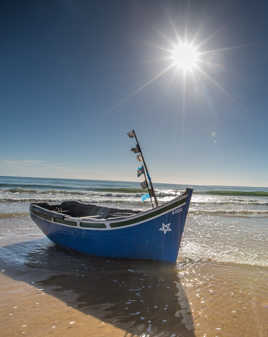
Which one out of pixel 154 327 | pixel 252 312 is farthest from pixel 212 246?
pixel 154 327

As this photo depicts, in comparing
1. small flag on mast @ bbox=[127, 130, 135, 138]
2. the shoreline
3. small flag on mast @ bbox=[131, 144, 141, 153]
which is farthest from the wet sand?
small flag on mast @ bbox=[127, 130, 135, 138]

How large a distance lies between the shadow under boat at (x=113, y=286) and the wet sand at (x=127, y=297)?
15 millimetres

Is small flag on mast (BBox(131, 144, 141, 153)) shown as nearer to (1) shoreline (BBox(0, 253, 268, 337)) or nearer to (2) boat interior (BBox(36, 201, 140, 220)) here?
(2) boat interior (BBox(36, 201, 140, 220))

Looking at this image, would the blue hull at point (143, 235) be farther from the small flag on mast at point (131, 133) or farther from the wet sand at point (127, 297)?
the small flag on mast at point (131, 133)

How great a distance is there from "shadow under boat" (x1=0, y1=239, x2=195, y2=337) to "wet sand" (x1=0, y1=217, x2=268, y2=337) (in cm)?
2

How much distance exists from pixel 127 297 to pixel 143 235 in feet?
5.93

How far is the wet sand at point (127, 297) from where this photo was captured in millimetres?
3594

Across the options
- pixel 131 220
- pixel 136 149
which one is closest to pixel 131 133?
pixel 136 149

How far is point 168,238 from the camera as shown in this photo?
242 inches

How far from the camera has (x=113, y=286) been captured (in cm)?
523

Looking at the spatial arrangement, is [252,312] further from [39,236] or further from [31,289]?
[39,236]

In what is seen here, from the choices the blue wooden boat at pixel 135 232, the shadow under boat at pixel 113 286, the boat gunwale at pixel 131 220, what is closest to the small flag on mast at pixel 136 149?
the blue wooden boat at pixel 135 232

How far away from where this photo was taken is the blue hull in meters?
5.96

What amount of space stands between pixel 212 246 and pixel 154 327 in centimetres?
582
